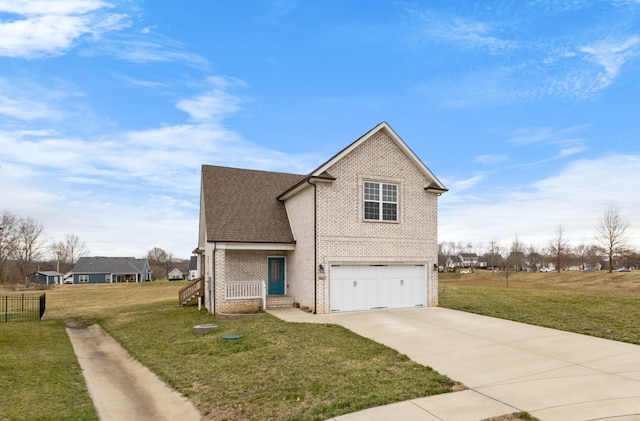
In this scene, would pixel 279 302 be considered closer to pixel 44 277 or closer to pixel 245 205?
pixel 245 205

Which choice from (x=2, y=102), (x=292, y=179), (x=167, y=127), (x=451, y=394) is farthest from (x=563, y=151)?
(x=2, y=102)

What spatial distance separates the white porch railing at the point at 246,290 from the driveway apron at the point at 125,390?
4.97 meters

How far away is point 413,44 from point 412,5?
3150 millimetres

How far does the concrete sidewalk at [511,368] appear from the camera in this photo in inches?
238

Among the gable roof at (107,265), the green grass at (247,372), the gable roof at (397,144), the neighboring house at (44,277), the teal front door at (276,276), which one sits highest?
the gable roof at (397,144)

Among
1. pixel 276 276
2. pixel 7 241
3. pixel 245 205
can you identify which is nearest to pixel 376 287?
pixel 276 276

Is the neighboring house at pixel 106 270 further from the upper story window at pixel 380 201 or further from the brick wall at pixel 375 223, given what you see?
the upper story window at pixel 380 201

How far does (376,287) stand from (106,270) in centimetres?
7924

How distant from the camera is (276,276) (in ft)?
65.1

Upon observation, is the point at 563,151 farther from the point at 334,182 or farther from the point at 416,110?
the point at 334,182

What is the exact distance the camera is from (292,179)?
934 inches

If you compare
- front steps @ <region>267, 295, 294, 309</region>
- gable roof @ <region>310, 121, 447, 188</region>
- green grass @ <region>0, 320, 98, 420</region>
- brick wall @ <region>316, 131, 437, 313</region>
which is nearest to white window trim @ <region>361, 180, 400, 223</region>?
brick wall @ <region>316, 131, 437, 313</region>

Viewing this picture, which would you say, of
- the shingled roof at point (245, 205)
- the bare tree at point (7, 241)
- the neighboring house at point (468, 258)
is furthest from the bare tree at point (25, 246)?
the neighboring house at point (468, 258)

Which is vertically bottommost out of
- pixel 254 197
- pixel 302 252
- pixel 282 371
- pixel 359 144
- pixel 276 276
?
pixel 282 371
